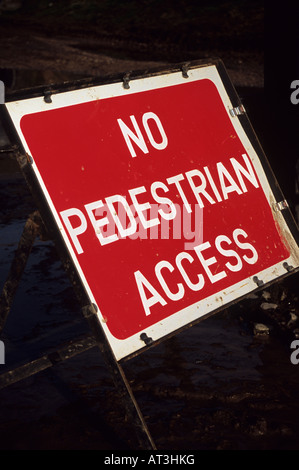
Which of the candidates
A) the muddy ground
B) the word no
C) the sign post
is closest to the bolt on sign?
the sign post

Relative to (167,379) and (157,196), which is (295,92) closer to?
(157,196)

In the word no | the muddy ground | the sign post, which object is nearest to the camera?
the sign post

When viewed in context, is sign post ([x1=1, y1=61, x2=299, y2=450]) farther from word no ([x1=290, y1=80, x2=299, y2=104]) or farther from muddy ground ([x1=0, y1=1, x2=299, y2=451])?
word no ([x1=290, y1=80, x2=299, y2=104])

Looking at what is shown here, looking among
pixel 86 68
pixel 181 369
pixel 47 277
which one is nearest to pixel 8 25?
pixel 86 68

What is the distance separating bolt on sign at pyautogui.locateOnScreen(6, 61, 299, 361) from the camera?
2.25 m

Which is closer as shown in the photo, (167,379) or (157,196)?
(157,196)

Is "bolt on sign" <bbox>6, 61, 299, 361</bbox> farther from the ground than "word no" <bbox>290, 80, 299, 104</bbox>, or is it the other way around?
"word no" <bbox>290, 80, 299, 104</bbox>

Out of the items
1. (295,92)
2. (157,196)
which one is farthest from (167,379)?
(295,92)

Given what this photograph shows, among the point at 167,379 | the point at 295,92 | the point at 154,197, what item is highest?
the point at 295,92

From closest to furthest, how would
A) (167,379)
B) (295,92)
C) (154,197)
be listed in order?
(154,197) → (167,379) → (295,92)

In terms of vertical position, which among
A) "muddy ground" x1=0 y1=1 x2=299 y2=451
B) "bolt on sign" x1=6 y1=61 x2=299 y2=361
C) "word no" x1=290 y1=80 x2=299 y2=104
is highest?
"word no" x1=290 y1=80 x2=299 y2=104

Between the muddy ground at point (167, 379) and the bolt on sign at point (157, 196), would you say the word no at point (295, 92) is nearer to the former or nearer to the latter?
the muddy ground at point (167, 379)

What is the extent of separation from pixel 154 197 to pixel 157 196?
0.02 metres

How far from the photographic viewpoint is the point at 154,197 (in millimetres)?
2496
